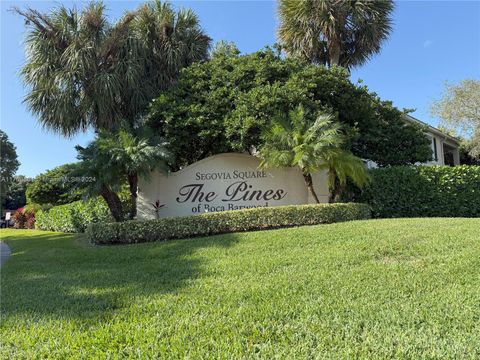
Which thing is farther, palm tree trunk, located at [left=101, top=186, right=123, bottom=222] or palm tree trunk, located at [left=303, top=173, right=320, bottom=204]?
palm tree trunk, located at [left=101, top=186, right=123, bottom=222]

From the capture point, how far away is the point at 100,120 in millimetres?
12875

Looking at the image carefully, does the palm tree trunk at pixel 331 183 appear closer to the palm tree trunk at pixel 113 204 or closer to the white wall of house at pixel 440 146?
the palm tree trunk at pixel 113 204

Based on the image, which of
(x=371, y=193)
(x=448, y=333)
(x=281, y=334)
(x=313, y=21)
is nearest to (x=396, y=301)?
(x=448, y=333)

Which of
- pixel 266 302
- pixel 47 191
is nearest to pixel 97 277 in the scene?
pixel 266 302

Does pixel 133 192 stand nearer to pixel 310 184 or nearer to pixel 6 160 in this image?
pixel 310 184

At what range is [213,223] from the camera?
9.34 m

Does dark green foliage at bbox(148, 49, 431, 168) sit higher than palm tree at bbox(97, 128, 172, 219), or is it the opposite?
dark green foliage at bbox(148, 49, 431, 168)

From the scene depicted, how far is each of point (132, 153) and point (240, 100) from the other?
11.9 ft

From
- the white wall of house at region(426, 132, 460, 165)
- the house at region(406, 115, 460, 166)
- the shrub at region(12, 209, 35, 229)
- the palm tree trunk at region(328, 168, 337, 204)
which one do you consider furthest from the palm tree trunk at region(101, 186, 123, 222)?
the white wall of house at region(426, 132, 460, 165)

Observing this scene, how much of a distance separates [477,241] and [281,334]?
15.6ft

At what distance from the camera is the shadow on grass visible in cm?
436

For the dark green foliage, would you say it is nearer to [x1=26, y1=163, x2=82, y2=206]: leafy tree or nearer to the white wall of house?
the white wall of house

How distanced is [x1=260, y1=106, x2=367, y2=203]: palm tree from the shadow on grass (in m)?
3.09

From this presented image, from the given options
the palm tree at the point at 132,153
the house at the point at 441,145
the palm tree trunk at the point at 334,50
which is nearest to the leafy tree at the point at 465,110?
the house at the point at 441,145
